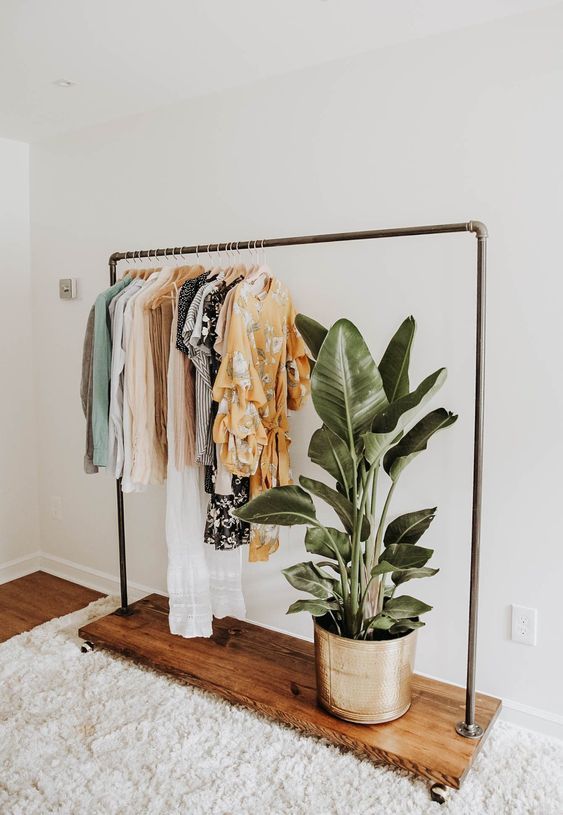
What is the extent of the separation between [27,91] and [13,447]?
1.77 meters

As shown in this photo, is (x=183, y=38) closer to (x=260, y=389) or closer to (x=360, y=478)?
(x=260, y=389)

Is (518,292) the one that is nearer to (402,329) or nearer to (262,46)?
(402,329)

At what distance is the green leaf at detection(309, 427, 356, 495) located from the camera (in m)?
2.12

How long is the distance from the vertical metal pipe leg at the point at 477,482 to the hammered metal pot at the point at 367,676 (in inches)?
7.4

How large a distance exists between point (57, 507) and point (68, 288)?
118 centimetres

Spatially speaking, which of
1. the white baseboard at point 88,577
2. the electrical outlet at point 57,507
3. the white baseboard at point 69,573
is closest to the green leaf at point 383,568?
the white baseboard at point 69,573

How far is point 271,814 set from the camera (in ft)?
6.13

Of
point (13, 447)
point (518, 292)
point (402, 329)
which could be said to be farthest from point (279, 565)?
point (13, 447)

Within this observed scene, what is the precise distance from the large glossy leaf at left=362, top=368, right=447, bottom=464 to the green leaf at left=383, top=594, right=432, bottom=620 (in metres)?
0.47

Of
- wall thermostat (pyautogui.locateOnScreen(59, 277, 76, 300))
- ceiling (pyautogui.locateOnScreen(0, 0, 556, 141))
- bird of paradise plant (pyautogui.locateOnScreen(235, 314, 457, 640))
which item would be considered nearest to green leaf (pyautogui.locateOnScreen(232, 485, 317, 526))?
bird of paradise plant (pyautogui.locateOnScreen(235, 314, 457, 640))

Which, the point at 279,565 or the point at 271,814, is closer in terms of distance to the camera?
the point at 271,814

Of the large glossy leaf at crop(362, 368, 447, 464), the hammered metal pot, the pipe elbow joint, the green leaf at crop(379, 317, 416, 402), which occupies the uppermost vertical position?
the pipe elbow joint

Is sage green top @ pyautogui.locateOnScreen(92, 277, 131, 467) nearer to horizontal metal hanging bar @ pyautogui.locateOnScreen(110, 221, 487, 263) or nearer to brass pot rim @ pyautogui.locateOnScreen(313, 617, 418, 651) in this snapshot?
horizontal metal hanging bar @ pyautogui.locateOnScreen(110, 221, 487, 263)

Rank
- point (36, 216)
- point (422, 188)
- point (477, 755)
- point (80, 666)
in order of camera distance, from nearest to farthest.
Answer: point (477, 755), point (422, 188), point (80, 666), point (36, 216)
